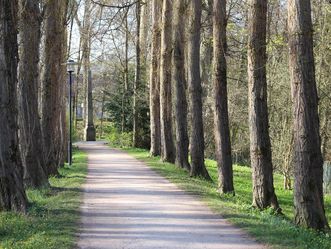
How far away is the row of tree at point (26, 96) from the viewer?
10.6 meters

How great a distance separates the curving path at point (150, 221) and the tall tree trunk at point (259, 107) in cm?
154

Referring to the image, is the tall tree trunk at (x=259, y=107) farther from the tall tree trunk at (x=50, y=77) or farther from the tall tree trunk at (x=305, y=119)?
the tall tree trunk at (x=50, y=77)

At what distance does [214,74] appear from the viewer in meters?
15.5

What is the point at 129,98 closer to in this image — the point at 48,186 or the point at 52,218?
the point at 48,186

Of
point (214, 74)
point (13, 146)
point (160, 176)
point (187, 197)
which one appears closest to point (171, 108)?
Result: point (160, 176)

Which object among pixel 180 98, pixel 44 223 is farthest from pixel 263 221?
pixel 180 98

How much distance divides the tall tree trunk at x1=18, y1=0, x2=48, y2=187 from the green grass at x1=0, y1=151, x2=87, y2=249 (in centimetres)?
70

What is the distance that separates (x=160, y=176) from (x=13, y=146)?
886 cm

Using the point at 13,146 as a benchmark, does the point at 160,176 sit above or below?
below

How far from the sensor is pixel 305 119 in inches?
424

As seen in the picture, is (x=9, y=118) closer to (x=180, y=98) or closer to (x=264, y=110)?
(x=264, y=110)

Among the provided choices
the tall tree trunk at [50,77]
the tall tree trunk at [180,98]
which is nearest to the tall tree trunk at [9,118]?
the tall tree trunk at [50,77]

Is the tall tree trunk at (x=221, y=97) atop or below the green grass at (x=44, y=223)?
atop

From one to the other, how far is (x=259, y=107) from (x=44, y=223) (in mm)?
5831
